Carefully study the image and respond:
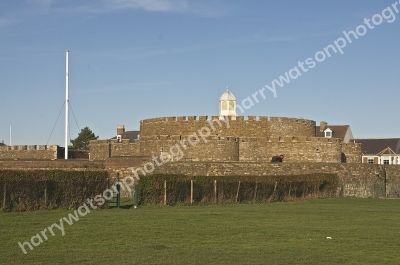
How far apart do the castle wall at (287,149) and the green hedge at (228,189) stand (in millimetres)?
9401

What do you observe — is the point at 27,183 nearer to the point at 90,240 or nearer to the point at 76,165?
the point at 90,240

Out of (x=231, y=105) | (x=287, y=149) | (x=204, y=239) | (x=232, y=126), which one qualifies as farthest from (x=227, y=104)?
(x=204, y=239)

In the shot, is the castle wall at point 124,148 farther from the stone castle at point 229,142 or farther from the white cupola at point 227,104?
the white cupola at point 227,104

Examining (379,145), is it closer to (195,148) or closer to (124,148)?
(124,148)

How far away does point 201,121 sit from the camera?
42.4 metres

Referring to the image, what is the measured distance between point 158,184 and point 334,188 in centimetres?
1176

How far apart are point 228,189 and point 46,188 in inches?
295

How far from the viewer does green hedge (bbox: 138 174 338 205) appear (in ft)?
77.0

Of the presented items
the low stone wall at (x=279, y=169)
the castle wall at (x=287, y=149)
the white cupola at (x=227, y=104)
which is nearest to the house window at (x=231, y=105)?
the white cupola at (x=227, y=104)

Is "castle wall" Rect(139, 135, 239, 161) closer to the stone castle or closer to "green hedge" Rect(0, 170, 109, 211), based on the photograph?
the stone castle

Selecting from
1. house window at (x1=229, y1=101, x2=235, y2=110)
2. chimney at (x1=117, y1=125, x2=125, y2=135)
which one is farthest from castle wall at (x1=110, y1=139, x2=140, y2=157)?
chimney at (x1=117, y1=125, x2=125, y2=135)

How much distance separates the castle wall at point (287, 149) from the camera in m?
40.4

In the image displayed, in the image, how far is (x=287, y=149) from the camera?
40438 millimetres

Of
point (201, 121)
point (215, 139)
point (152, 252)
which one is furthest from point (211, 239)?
point (201, 121)
